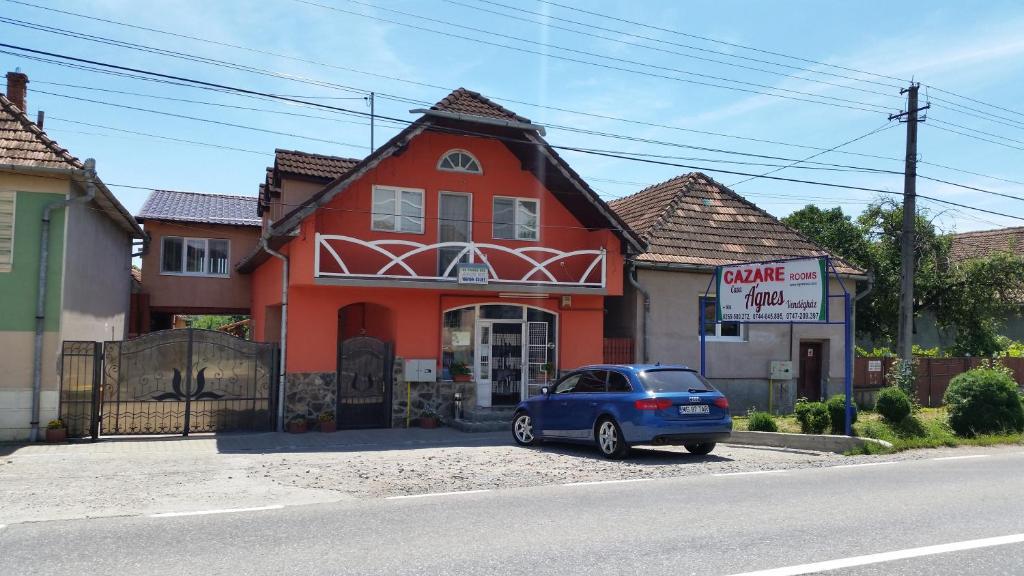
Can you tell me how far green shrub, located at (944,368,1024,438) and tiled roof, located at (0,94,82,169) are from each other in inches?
653

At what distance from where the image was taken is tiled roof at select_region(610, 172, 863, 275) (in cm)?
2081

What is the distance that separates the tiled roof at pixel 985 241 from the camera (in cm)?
3556

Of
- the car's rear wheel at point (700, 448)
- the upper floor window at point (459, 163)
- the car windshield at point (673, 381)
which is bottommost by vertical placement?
the car's rear wheel at point (700, 448)

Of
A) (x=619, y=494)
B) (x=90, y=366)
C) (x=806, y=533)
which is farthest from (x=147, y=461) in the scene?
(x=806, y=533)

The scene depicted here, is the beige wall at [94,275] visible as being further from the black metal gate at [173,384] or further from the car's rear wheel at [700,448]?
the car's rear wheel at [700,448]

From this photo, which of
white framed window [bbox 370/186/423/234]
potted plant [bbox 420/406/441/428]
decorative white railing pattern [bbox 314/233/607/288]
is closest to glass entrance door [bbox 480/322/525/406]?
decorative white railing pattern [bbox 314/233/607/288]

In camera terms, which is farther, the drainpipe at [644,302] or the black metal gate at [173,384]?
the drainpipe at [644,302]

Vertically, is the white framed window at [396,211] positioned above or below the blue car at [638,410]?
above

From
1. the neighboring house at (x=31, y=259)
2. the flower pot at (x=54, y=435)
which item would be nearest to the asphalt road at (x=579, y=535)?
the flower pot at (x=54, y=435)

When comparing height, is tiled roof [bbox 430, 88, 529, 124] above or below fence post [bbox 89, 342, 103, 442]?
above

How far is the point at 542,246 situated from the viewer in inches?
758

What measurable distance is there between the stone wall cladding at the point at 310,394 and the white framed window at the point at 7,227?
5.40 m

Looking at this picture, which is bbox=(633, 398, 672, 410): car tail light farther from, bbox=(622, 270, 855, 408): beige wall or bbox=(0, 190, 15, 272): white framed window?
bbox=(0, 190, 15, 272): white framed window

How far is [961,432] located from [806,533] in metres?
10.4
